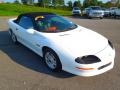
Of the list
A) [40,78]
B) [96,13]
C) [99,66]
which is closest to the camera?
[99,66]

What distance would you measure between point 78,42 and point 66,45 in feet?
1.14

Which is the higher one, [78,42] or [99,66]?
[78,42]

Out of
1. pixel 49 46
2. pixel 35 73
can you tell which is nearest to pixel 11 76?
pixel 35 73

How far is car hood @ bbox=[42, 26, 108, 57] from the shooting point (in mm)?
5305

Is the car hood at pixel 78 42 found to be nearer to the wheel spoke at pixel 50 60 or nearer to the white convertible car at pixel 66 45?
the white convertible car at pixel 66 45

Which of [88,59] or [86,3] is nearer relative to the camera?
[88,59]

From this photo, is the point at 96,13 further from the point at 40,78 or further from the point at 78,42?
the point at 40,78

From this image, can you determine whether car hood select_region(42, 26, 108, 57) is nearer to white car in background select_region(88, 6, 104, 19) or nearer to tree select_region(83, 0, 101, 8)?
white car in background select_region(88, 6, 104, 19)

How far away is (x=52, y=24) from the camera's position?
6777mm

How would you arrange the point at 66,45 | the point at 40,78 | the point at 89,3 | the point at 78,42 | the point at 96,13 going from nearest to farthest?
the point at 40,78 → the point at 66,45 → the point at 78,42 → the point at 96,13 → the point at 89,3

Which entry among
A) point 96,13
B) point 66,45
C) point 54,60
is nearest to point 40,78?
point 54,60

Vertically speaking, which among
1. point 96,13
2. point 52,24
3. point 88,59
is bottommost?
point 96,13

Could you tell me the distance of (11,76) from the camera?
217 inches

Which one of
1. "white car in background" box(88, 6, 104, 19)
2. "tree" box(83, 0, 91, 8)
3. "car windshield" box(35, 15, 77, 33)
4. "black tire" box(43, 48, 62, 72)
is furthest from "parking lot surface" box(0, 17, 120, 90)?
"tree" box(83, 0, 91, 8)
